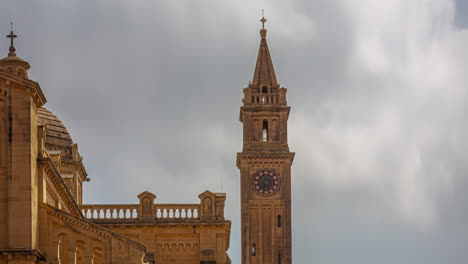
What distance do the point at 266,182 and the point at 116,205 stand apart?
138ft

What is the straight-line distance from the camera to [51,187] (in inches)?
2330

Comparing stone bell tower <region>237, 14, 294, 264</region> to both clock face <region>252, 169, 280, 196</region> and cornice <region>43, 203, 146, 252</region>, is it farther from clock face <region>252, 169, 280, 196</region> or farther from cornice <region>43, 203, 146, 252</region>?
cornice <region>43, 203, 146, 252</region>

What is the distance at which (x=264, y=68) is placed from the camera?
398 feet

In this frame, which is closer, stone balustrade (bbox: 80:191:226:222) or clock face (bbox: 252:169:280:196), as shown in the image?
stone balustrade (bbox: 80:191:226:222)

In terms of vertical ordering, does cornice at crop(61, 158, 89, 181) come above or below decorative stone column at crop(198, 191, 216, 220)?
above

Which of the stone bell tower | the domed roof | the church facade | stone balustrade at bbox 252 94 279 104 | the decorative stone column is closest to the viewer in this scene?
the church facade

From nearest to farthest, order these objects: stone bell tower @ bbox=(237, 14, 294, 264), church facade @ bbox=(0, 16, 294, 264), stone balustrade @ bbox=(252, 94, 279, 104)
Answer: church facade @ bbox=(0, 16, 294, 264) → stone bell tower @ bbox=(237, 14, 294, 264) → stone balustrade @ bbox=(252, 94, 279, 104)

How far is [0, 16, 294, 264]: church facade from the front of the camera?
53500 millimetres

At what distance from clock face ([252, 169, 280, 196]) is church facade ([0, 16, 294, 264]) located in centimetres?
8

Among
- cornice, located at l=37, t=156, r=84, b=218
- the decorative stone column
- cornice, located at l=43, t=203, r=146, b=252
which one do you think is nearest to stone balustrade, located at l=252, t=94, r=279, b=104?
the decorative stone column

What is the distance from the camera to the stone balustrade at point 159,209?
75062mm

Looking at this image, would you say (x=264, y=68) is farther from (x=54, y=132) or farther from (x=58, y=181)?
(x=58, y=181)

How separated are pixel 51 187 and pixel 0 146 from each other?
6100mm

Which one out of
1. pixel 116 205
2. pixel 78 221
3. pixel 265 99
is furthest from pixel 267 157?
pixel 78 221
